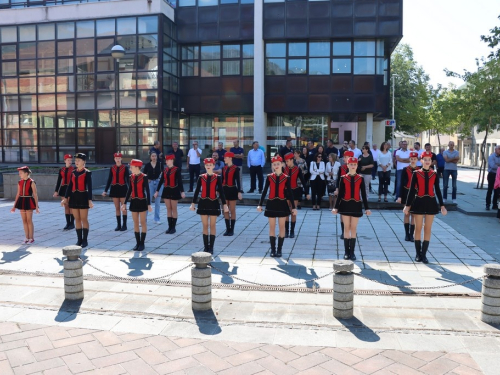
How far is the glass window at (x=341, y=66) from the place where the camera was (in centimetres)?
2608

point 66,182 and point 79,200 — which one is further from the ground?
point 66,182

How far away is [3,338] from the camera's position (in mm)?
5738

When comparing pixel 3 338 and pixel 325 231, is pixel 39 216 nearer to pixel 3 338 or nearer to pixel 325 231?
pixel 325 231

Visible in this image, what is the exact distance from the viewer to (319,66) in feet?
86.4

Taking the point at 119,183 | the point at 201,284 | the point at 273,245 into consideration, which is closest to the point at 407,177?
the point at 273,245

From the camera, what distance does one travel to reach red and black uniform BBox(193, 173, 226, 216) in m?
9.62

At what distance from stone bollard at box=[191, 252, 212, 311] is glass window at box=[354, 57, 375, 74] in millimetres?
21689

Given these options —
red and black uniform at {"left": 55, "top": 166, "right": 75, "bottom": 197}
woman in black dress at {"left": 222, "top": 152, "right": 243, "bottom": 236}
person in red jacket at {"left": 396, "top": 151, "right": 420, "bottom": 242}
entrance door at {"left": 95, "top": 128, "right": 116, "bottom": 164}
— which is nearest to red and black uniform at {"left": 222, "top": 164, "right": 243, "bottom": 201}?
woman in black dress at {"left": 222, "top": 152, "right": 243, "bottom": 236}

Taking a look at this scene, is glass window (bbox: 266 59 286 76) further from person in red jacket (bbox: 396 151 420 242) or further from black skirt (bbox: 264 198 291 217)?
A: black skirt (bbox: 264 198 291 217)

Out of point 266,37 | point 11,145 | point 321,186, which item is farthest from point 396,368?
point 11,145

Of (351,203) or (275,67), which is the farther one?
(275,67)

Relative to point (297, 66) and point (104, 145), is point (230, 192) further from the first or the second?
point (104, 145)

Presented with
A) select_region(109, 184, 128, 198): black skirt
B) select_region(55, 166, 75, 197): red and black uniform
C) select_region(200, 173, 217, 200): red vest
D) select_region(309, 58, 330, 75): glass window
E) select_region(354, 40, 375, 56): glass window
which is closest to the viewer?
select_region(200, 173, 217, 200): red vest

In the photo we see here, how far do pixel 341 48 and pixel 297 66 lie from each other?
2.53 m
